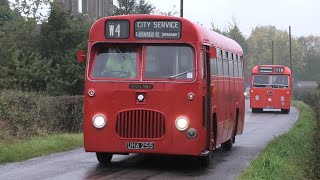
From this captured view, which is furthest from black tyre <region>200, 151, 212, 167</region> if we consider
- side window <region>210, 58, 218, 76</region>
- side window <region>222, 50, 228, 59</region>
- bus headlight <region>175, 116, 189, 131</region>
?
side window <region>222, 50, 228, 59</region>

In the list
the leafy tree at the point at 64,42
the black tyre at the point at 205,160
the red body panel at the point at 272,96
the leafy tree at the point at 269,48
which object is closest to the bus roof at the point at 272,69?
the red body panel at the point at 272,96

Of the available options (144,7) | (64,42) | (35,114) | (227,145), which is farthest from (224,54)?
(144,7)

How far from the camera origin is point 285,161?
48.5ft

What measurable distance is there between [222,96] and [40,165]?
476 cm

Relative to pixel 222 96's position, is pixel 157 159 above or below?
below

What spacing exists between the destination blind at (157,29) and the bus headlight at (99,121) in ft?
5.83

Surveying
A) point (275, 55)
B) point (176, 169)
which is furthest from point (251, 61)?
point (176, 169)

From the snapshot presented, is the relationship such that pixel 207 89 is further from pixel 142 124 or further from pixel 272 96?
pixel 272 96

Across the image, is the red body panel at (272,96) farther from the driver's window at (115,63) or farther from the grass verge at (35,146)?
the driver's window at (115,63)

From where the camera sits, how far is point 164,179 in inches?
488

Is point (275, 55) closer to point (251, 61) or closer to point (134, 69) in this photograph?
point (251, 61)

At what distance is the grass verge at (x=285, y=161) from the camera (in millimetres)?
12414

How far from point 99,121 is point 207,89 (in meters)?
2.38

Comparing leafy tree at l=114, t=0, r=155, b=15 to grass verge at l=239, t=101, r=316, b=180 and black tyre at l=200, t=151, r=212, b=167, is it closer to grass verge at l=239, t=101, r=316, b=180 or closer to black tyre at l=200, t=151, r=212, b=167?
grass verge at l=239, t=101, r=316, b=180
